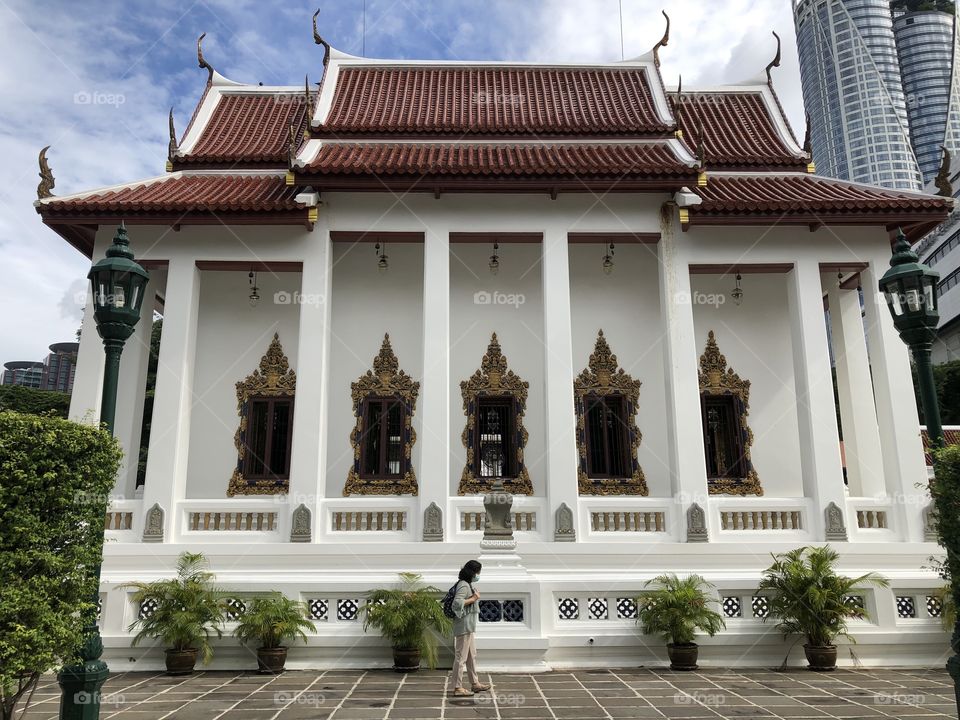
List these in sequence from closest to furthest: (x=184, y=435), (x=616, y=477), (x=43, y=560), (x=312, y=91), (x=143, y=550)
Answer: (x=43, y=560) → (x=143, y=550) → (x=184, y=435) → (x=616, y=477) → (x=312, y=91)

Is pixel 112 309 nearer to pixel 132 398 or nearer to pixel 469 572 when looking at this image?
pixel 469 572

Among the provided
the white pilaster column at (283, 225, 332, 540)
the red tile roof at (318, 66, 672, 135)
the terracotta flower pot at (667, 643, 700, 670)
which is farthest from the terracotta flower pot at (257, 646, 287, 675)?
the red tile roof at (318, 66, 672, 135)

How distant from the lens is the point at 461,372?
11.6m

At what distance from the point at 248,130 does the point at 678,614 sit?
38.4ft

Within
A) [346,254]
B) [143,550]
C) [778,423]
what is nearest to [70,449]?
[143,550]

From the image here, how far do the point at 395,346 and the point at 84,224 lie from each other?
5.05 meters

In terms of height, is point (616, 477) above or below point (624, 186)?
below

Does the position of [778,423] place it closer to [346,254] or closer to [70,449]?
[346,254]

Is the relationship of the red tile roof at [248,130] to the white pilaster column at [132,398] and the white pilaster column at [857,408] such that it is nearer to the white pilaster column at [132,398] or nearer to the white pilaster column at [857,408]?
the white pilaster column at [132,398]

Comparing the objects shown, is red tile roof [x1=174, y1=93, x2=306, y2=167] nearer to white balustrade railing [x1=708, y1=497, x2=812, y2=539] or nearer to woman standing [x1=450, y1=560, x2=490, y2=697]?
woman standing [x1=450, y1=560, x2=490, y2=697]

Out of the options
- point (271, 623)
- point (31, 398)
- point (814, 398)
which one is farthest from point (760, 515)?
point (31, 398)

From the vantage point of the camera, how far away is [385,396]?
11.4 metres

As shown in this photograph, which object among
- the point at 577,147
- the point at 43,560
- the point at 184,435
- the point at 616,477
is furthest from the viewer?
the point at 577,147

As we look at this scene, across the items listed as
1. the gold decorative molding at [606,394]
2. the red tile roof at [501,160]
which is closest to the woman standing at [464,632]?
the gold decorative molding at [606,394]
